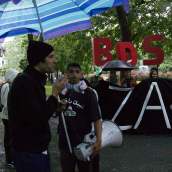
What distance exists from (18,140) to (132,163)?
121 inches

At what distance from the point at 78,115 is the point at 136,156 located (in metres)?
2.55

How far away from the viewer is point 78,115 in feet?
8.76

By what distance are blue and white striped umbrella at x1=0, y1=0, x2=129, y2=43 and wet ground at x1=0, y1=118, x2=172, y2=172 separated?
257 centimetres

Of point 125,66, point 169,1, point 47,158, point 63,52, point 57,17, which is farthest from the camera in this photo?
point 63,52

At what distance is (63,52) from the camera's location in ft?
99.2

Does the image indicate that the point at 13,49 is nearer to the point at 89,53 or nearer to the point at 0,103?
the point at 89,53

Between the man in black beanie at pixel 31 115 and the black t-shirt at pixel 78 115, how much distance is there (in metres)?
0.74

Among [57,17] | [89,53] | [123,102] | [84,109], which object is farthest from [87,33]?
[84,109]

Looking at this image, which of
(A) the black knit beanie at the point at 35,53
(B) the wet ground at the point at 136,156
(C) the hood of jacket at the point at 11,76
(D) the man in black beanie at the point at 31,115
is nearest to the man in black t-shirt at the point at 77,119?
(D) the man in black beanie at the point at 31,115

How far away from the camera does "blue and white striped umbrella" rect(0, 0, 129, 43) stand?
147 inches

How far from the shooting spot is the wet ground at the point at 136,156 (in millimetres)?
4074

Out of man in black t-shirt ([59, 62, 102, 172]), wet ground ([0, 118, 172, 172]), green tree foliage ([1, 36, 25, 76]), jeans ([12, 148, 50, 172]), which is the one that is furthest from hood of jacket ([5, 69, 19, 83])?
green tree foliage ([1, 36, 25, 76])

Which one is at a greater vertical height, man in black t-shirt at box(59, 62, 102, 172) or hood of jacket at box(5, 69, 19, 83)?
hood of jacket at box(5, 69, 19, 83)

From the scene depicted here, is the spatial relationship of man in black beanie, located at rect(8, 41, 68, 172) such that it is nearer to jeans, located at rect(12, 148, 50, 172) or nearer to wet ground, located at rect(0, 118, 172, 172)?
jeans, located at rect(12, 148, 50, 172)
